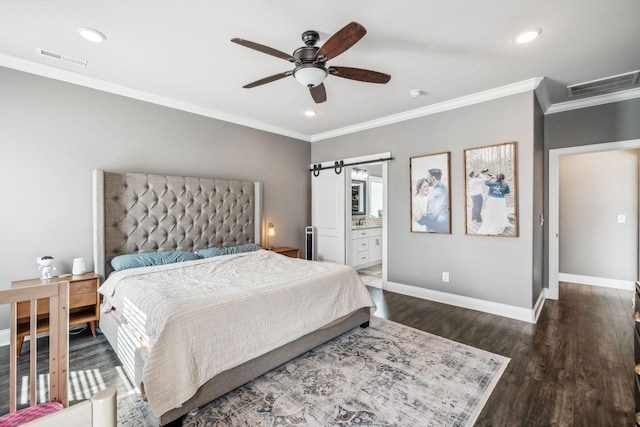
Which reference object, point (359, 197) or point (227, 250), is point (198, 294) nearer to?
point (227, 250)

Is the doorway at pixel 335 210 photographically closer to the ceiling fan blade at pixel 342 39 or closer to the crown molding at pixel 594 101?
the crown molding at pixel 594 101

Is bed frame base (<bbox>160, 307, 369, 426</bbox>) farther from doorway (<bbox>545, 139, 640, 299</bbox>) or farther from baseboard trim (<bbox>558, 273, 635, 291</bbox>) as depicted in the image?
baseboard trim (<bbox>558, 273, 635, 291</bbox>)

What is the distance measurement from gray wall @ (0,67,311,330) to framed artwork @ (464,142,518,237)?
11.8 feet

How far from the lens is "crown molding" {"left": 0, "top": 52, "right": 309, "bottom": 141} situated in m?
2.78

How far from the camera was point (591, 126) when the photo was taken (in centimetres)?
377

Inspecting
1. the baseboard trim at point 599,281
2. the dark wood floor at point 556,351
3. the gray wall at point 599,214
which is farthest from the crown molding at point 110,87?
the baseboard trim at point 599,281

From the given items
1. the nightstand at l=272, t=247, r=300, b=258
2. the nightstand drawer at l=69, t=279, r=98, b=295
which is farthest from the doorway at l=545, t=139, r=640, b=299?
the nightstand drawer at l=69, t=279, r=98, b=295

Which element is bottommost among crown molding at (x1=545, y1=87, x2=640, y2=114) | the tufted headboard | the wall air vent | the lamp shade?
the lamp shade

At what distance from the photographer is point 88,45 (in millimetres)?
2551

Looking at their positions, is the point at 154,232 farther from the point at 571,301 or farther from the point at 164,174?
the point at 571,301

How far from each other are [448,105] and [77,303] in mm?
4831

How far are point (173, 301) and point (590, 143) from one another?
5088 millimetres

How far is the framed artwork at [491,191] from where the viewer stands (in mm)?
3430

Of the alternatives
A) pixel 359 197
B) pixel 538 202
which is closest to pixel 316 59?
pixel 538 202
